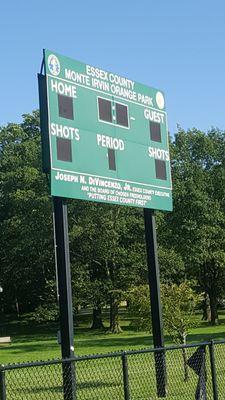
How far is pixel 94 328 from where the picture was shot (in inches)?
1784

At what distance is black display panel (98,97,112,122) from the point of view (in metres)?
12.7

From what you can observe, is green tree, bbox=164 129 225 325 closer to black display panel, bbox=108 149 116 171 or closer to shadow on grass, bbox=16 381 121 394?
shadow on grass, bbox=16 381 121 394

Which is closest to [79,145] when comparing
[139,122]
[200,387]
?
[139,122]

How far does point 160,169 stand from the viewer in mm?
14188

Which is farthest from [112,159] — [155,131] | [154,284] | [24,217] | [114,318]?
[24,217]

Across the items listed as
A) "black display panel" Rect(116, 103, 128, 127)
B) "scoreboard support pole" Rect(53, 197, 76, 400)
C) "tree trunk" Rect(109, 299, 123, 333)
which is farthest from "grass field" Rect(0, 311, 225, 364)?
"scoreboard support pole" Rect(53, 197, 76, 400)

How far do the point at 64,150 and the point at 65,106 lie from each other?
0.94 meters

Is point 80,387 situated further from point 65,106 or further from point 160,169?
point 65,106

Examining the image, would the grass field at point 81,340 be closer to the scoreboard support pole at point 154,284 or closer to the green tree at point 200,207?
the scoreboard support pole at point 154,284

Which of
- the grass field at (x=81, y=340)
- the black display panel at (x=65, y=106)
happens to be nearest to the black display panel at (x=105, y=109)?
the black display panel at (x=65, y=106)

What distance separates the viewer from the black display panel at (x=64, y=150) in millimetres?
11336

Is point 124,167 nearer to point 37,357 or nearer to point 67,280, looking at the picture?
point 67,280

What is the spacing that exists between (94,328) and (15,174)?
13.1 m

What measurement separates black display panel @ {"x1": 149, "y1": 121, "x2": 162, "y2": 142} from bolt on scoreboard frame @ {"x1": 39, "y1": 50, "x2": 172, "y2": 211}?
0.9 inches
